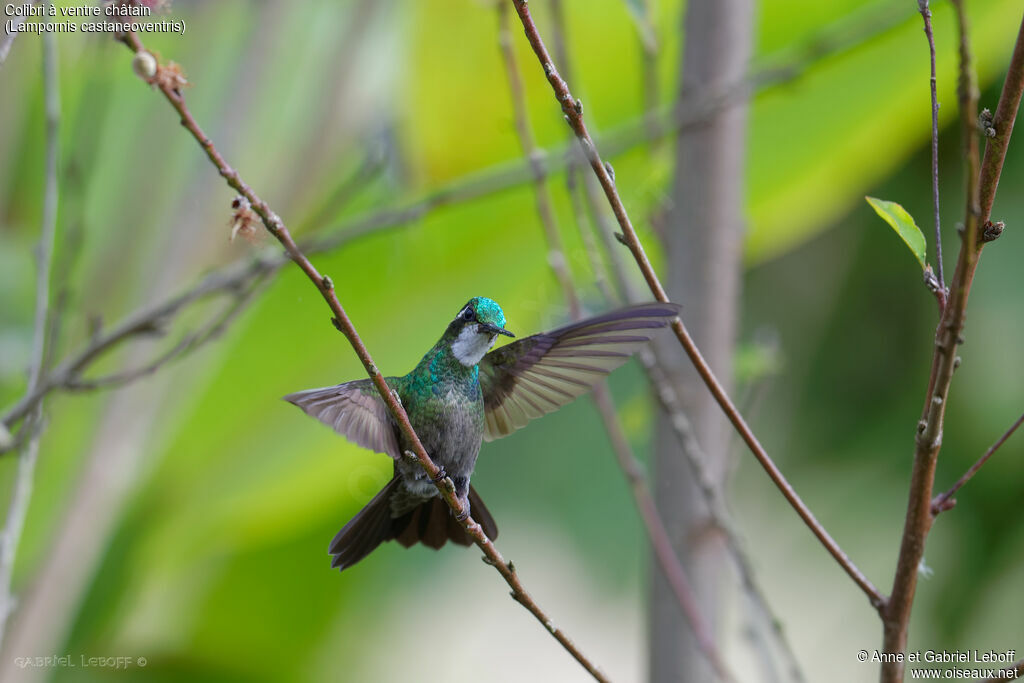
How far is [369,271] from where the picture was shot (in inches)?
87.7

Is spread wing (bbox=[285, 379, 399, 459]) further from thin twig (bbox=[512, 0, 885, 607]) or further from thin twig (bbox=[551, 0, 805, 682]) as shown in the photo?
thin twig (bbox=[551, 0, 805, 682])

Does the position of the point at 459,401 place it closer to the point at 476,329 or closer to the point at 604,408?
the point at 476,329

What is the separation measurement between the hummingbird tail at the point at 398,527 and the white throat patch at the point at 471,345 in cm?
13

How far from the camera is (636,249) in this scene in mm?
748

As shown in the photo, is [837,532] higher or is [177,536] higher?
[177,536]

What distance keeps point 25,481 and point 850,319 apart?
2803 mm

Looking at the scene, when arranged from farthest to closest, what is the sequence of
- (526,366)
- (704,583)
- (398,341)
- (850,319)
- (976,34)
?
1. (850,319)
2. (976,34)
3. (398,341)
4. (704,583)
5. (526,366)

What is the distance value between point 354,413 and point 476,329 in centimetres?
13

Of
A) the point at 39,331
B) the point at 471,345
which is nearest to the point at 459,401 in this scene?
the point at 471,345

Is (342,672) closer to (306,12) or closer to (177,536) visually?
(177,536)

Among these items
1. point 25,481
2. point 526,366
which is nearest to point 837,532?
point 526,366

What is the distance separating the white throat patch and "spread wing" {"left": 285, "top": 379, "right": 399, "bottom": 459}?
10 cm

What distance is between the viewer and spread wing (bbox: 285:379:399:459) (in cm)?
75

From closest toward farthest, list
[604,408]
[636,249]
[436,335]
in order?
[636,249] < [604,408] < [436,335]
